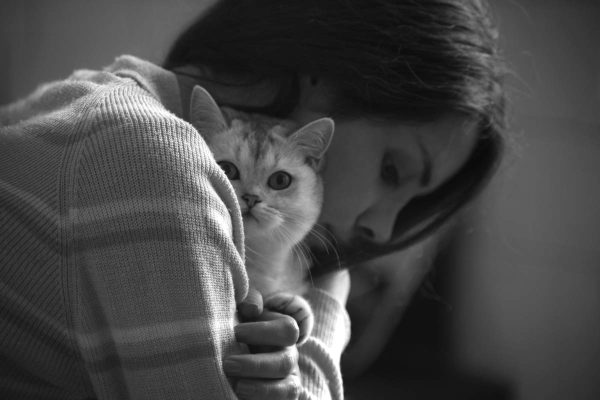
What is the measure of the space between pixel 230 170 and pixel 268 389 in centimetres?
41

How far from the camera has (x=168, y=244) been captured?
0.69 meters

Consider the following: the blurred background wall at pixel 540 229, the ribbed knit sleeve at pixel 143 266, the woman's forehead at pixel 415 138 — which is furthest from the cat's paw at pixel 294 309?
the blurred background wall at pixel 540 229

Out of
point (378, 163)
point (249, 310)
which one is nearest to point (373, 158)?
point (378, 163)

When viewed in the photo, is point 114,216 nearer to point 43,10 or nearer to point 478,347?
point 478,347

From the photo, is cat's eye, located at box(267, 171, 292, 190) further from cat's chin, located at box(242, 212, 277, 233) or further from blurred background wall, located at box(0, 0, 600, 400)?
blurred background wall, located at box(0, 0, 600, 400)

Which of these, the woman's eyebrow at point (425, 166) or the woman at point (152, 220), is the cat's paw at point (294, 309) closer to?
the woman at point (152, 220)

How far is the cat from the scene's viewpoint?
3.37 ft

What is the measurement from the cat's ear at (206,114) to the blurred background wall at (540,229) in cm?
100

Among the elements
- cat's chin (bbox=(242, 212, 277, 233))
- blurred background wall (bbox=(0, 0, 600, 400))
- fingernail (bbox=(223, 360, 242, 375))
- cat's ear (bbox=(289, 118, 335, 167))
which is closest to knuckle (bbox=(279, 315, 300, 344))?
fingernail (bbox=(223, 360, 242, 375))

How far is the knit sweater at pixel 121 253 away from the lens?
69 cm

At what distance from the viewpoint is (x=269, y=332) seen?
790 millimetres

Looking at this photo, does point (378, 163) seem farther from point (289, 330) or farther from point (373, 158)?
point (289, 330)

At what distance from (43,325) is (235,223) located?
0.26m

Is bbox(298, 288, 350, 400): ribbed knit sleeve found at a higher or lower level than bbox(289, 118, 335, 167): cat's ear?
lower
